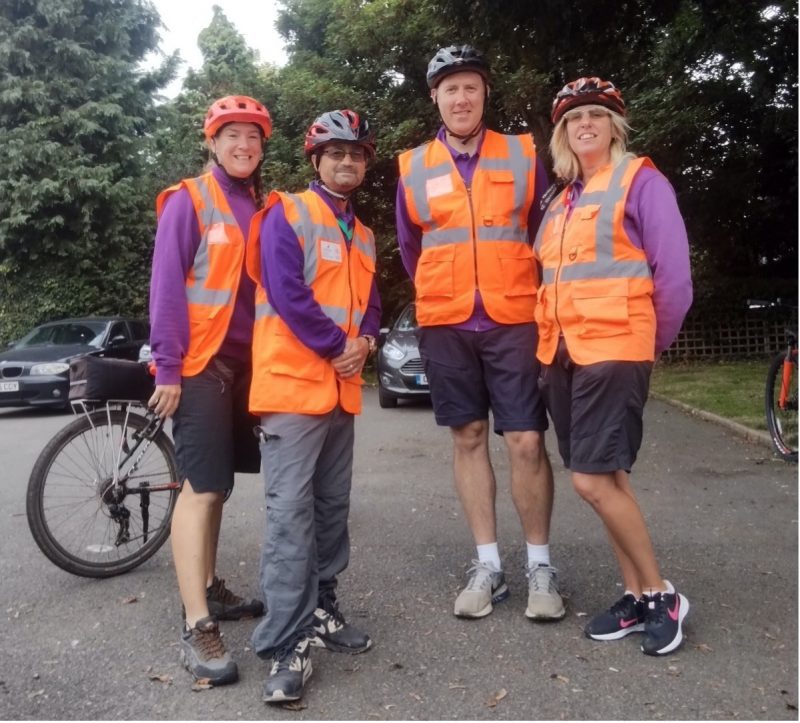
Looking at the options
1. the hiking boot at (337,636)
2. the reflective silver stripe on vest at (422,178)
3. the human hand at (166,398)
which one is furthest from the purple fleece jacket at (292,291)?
the hiking boot at (337,636)

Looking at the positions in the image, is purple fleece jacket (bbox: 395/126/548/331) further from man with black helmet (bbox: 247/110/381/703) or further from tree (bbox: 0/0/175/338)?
tree (bbox: 0/0/175/338)

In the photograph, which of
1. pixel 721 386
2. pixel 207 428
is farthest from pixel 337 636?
pixel 721 386

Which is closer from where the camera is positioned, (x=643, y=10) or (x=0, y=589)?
(x=0, y=589)

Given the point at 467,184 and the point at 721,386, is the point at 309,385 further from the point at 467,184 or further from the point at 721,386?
the point at 721,386

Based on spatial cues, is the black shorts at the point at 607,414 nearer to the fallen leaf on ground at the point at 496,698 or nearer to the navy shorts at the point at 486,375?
the navy shorts at the point at 486,375

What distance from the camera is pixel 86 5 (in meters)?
22.8

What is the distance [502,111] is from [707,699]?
15.6 m

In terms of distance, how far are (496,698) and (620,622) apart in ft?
2.48

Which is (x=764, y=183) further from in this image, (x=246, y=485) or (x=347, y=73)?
(x=246, y=485)

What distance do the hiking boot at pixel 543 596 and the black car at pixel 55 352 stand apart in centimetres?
903

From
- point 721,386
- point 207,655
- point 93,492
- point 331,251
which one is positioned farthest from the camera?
point 721,386

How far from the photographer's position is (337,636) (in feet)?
11.3

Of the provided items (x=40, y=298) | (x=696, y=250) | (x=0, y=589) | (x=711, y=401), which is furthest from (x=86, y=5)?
(x=0, y=589)

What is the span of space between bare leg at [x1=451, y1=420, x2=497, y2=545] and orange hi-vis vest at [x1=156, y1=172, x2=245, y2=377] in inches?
48.7
